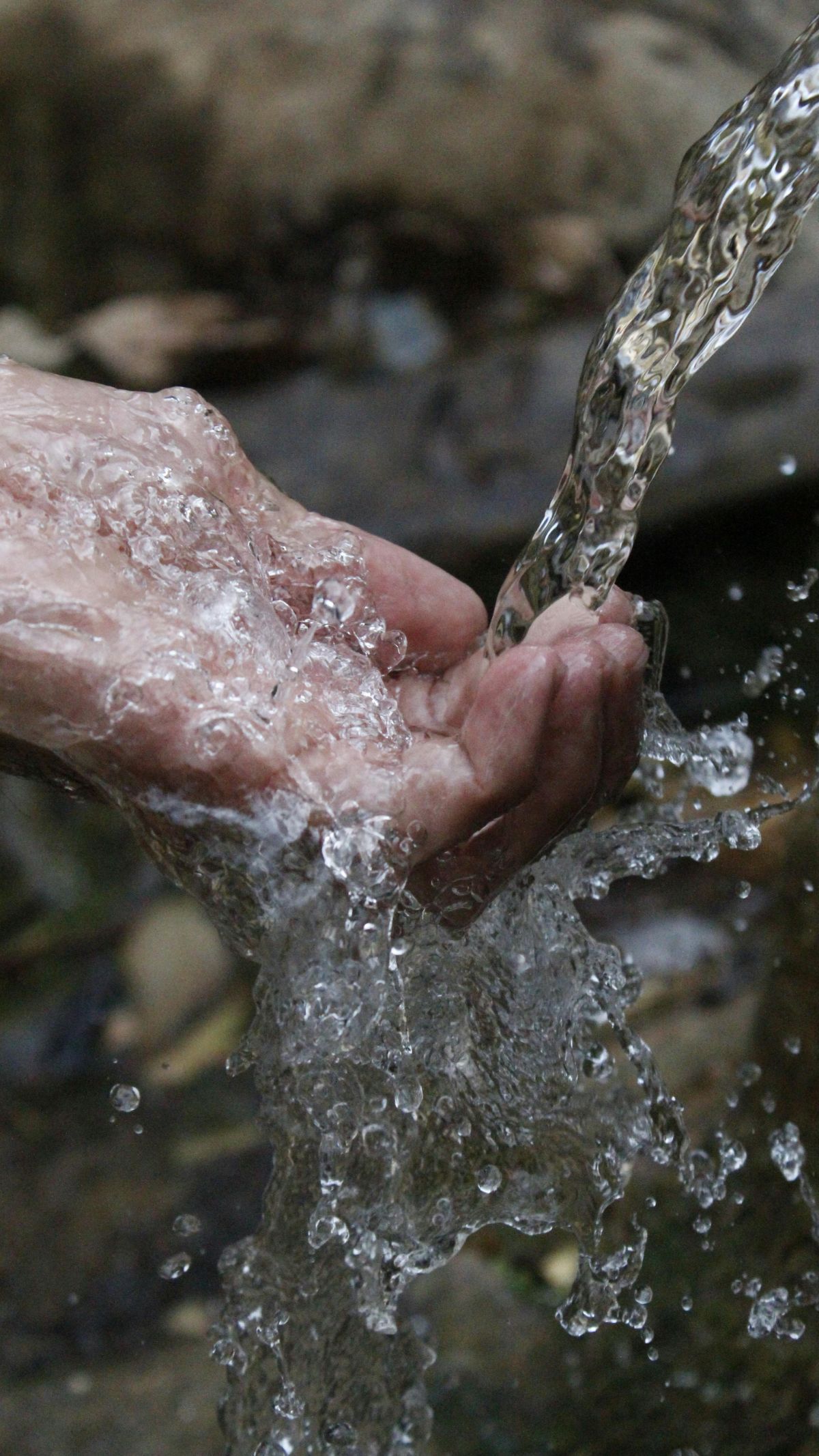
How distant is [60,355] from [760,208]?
3.63 meters

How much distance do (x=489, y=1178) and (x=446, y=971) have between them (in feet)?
0.96

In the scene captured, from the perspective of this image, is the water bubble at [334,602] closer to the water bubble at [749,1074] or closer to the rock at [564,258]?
the water bubble at [749,1074]

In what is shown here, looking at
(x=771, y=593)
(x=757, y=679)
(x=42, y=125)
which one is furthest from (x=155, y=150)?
(x=757, y=679)

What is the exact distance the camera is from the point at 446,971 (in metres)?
1.51

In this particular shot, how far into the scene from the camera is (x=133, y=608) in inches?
51.9

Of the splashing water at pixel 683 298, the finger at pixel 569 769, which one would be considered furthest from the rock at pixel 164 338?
the finger at pixel 569 769

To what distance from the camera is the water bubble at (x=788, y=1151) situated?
1.93 m

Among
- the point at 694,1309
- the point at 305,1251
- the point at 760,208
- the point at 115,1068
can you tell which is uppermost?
the point at 760,208

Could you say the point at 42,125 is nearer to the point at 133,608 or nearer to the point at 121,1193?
the point at 121,1193

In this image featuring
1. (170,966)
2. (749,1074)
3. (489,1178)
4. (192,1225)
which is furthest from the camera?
(170,966)

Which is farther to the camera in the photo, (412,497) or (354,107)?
(354,107)

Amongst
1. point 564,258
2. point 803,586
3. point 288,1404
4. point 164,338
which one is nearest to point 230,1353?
point 288,1404

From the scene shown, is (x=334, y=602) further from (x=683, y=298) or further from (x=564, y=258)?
(x=564, y=258)

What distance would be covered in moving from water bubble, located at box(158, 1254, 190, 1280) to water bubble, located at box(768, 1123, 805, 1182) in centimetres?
100
